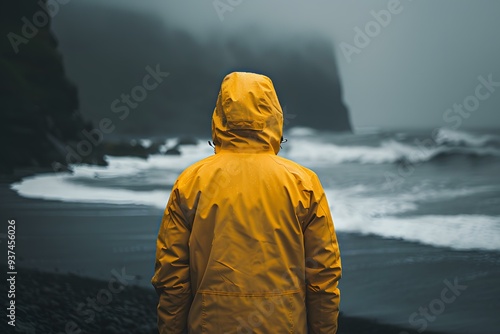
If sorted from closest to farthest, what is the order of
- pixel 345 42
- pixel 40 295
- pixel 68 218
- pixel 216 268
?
pixel 216 268
pixel 40 295
pixel 68 218
pixel 345 42

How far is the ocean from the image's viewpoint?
346 cm

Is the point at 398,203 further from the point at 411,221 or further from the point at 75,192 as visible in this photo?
the point at 75,192

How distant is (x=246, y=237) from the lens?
1777 millimetres

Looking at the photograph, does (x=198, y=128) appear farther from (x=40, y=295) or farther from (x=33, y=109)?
(x=40, y=295)

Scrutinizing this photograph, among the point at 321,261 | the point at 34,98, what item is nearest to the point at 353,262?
the point at 321,261

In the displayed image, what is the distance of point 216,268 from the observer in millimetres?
1794

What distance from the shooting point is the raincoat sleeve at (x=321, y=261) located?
6.05ft

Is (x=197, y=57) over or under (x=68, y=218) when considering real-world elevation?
over

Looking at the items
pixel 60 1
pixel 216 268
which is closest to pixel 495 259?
pixel 216 268

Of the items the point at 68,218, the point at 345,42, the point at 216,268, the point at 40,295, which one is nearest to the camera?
the point at 216,268

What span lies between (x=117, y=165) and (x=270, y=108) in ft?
7.34

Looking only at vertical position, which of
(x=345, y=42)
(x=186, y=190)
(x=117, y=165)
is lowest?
(x=117, y=165)

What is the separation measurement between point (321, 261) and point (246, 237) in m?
0.28

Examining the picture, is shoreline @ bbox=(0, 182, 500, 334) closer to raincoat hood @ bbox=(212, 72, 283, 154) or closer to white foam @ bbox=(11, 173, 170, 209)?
white foam @ bbox=(11, 173, 170, 209)
